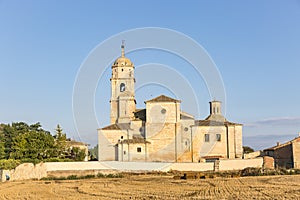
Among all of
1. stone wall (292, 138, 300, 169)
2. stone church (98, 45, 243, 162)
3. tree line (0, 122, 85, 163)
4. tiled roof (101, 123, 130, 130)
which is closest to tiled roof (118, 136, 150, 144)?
stone church (98, 45, 243, 162)

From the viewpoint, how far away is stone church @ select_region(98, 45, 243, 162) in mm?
48281

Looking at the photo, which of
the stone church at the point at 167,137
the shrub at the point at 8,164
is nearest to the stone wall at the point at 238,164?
the stone church at the point at 167,137

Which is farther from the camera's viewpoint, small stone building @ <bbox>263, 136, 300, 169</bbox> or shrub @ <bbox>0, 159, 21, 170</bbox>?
small stone building @ <bbox>263, 136, 300, 169</bbox>

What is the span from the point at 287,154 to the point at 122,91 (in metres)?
22.1

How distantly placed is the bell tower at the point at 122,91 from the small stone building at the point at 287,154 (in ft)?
60.2

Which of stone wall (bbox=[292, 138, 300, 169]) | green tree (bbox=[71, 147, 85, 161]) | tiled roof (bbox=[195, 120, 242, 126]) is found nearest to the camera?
stone wall (bbox=[292, 138, 300, 169])

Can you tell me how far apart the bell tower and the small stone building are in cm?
1835

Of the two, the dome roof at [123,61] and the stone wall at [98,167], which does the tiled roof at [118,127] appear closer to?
the dome roof at [123,61]

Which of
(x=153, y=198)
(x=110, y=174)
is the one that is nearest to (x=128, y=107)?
(x=110, y=174)

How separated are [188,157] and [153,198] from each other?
32658mm

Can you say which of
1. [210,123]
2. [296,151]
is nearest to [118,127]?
[210,123]

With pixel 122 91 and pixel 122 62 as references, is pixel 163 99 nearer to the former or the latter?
pixel 122 91

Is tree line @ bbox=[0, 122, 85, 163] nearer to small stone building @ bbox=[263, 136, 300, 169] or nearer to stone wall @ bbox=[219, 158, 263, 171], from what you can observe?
stone wall @ bbox=[219, 158, 263, 171]

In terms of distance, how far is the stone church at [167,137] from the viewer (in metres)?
48.3
